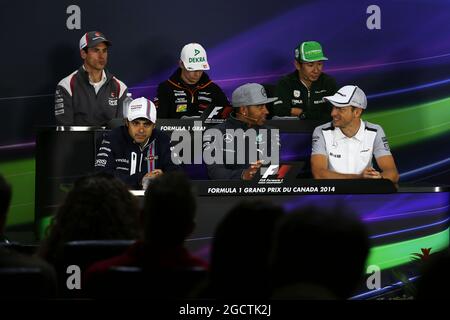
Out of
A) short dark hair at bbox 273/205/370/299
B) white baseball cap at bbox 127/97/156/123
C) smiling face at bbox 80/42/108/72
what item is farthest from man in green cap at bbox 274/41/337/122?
short dark hair at bbox 273/205/370/299

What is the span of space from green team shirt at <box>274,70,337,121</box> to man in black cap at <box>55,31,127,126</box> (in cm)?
127

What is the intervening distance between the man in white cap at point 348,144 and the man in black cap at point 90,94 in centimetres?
189

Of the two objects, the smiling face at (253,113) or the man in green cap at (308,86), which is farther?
the man in green cap at (308,86)

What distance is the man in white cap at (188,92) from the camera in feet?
26.8

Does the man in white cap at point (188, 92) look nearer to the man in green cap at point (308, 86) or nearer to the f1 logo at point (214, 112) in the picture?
the man in green cap at point (308, 86)

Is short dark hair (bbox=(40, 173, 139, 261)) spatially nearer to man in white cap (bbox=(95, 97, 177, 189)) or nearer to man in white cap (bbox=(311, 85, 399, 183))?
man in white cap (bbox=(95, 97, 177, 189))

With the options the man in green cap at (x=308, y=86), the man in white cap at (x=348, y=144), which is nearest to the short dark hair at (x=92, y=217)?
the man in white cap at (x=348, y=144)

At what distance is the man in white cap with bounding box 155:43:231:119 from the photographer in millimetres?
8180

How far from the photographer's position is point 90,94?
324 inches

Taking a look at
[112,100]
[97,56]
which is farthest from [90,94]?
[97,56]
